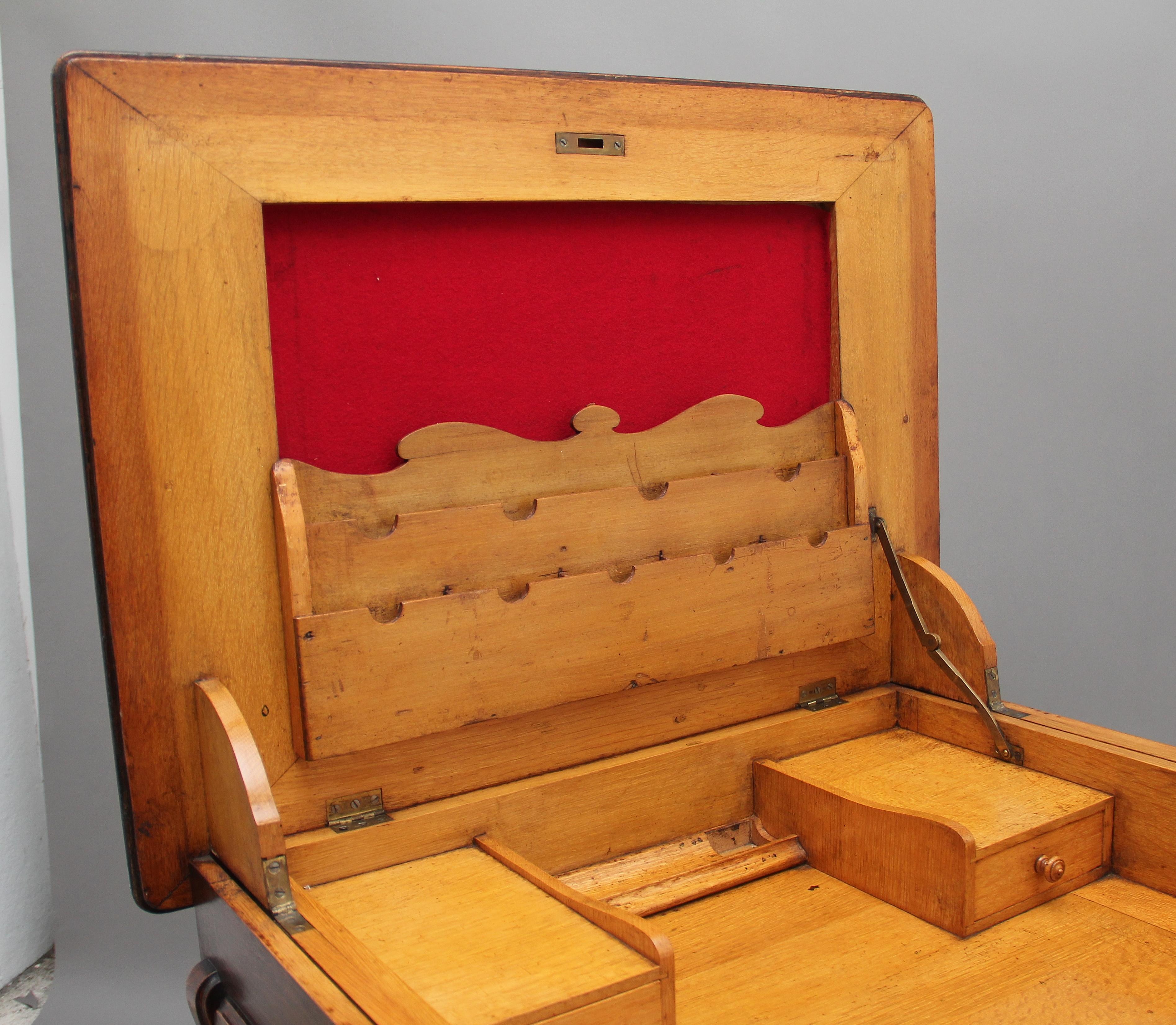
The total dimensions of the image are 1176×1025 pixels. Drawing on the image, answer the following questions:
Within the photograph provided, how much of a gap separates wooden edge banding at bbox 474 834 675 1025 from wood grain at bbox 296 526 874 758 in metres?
0.20

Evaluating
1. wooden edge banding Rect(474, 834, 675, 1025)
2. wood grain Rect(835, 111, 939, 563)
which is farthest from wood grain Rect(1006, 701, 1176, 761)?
wooden edge banding Rect(474, 834, 675, 1025)

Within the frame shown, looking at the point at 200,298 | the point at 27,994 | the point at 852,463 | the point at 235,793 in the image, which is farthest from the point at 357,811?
the point at 27,994

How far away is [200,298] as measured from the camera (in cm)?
A: 125

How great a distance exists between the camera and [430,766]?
1.40 metres

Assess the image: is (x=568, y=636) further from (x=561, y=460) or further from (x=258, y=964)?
(x=258, y=964)

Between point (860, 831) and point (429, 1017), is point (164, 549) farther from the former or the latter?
point (860, 831)

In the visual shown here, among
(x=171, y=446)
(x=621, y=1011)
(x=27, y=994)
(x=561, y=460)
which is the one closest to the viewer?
(x=621, y=1011)

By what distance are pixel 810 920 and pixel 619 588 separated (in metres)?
0.44

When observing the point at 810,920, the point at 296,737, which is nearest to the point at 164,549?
the point at 296,737

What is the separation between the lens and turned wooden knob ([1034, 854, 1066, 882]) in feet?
4.60

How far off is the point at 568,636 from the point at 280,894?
0.44m

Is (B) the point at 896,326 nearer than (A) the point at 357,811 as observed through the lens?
No

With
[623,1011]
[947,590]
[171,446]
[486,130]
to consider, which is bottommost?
[623,1011]

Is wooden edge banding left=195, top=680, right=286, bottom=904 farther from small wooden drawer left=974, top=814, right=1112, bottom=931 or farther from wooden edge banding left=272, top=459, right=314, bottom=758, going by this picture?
small wooden drawer left=974, top=814, right=1112, bottom=931
